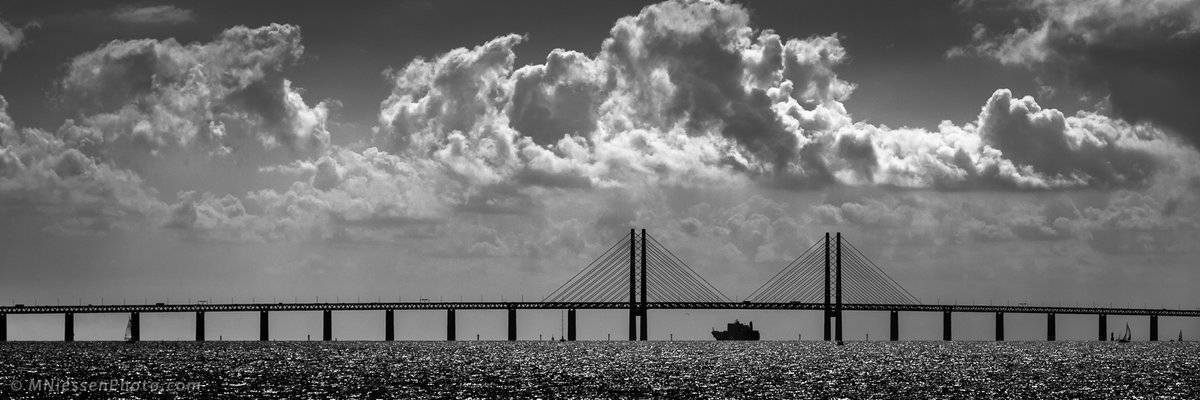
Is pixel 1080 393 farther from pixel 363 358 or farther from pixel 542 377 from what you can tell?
pixel 363 358

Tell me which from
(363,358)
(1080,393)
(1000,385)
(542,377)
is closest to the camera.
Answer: (1080,393)

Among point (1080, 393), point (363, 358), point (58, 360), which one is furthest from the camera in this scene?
point (363, 358)

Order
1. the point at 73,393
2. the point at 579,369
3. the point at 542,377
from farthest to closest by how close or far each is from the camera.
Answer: the point at 579,369 → the point at 542,377 → the point at 73,393

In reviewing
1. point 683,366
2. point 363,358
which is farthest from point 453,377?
point 363,358

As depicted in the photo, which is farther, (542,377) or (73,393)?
(542,377)

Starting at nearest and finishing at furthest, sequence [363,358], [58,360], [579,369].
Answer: [579,369] < [58,360] < [363,358]

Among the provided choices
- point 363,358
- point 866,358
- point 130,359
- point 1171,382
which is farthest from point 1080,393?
point 130,359

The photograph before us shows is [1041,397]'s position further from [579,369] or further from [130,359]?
[130,359]

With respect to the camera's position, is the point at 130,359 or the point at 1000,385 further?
the point at 130,359
